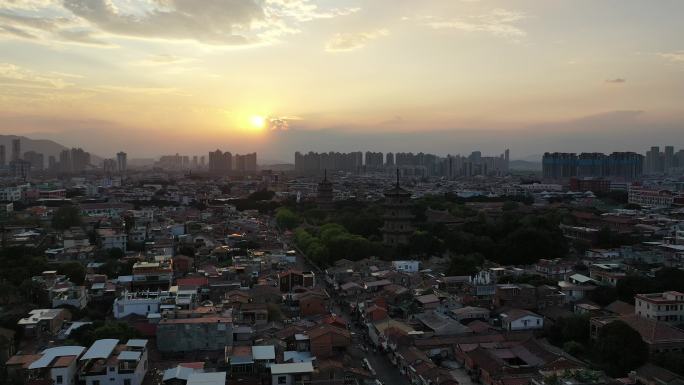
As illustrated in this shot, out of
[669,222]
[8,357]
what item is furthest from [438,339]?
[669,222]

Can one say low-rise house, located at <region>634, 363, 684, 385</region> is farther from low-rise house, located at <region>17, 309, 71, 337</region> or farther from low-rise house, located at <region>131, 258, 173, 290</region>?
low-rise house, located at <region>17, 309, 71, 337</region>

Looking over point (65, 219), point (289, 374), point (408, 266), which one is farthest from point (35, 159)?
point (289, 374)

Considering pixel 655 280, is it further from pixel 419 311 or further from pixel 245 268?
pixel 245 268

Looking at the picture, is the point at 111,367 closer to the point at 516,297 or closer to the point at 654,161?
the point at 516,297

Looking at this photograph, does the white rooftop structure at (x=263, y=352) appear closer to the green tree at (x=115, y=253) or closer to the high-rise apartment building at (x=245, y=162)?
the green tree at (x=115, y=253)

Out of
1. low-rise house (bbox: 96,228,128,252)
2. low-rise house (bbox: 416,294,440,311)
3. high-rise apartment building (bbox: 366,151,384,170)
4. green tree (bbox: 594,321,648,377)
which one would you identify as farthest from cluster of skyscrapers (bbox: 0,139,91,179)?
green tree (bbox: 594,321,648,377)
